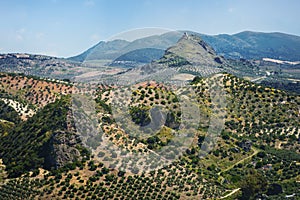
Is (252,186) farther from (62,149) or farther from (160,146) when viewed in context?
(62,149)

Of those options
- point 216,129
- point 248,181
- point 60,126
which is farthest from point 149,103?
point 248,181

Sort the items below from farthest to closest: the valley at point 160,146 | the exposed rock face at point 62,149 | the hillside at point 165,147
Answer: the exposed rock face at point 62,149, the valley at point 160,146, the hillside at point 165,147

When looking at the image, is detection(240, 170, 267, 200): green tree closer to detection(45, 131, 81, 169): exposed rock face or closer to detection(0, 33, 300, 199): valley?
detection(0, 33, 300, 199): valley

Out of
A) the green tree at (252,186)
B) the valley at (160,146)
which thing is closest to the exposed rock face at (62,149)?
the valley at (160,146)

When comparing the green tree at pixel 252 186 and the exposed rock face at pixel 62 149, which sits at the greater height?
the exposed rock face at pixel 62 149

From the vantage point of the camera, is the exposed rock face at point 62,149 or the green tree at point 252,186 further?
the green tree at point 252,186

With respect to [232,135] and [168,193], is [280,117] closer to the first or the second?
[232,135]

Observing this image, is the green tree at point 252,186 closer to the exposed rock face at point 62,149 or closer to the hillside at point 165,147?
the hillside at point 165,147

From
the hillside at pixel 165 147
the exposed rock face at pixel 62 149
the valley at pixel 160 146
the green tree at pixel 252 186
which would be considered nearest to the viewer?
the hillside at pixel 165 147

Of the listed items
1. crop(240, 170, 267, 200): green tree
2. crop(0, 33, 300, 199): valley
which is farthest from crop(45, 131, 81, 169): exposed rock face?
crop(240, 170, 267, 200): green tree
